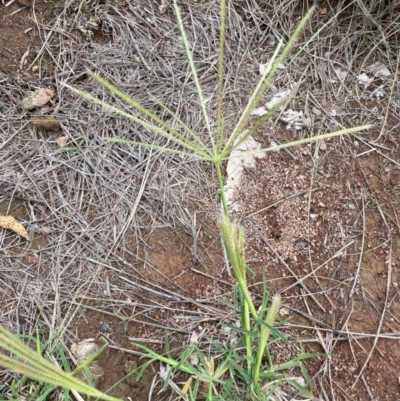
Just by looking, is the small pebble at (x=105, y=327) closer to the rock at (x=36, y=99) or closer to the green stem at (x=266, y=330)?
the green stem at (x=266, y=330)

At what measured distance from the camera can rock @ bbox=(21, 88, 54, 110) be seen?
6.07ft

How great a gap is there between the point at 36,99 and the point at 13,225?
1.76 feet

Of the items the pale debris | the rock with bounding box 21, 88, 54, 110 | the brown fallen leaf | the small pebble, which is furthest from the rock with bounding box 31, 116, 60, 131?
the small pebble

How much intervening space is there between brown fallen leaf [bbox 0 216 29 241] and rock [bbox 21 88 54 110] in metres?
0.49

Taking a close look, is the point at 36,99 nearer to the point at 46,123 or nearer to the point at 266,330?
the point at 46,123

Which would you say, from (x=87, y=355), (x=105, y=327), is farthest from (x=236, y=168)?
(x=87, y=355)

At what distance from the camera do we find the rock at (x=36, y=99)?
1.85 metres

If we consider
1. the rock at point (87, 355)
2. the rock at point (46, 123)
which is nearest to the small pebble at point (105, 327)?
the rock at point (87, 355)

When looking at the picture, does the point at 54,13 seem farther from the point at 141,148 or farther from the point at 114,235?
the point at 114,235

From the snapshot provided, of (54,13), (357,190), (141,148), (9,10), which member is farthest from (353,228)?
(9,10)

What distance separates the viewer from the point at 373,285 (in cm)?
154

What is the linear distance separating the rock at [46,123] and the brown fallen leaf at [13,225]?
1.30 feet

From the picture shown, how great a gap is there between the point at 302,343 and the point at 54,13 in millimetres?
1742

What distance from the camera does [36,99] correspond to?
185 centimetres
